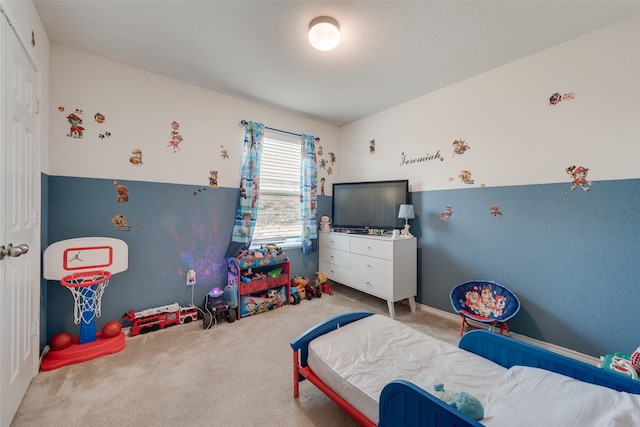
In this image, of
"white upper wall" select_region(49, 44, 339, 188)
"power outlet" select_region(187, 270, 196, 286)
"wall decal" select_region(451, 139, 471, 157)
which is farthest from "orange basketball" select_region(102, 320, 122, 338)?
"wall decal" select_region(451, 139, 471, 157)

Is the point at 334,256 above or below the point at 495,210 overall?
below

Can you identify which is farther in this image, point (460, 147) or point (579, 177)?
point (460, 147)

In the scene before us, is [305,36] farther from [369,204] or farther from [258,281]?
[258,281]

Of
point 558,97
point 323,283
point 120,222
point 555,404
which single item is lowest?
point 323,283

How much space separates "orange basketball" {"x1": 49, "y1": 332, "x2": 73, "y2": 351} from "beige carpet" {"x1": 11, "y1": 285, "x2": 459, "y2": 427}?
215 millimetres

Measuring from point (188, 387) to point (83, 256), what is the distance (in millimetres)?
1412

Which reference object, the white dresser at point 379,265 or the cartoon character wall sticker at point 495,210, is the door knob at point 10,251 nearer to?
the white dresser at point 379,265

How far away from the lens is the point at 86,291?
2.15 meters

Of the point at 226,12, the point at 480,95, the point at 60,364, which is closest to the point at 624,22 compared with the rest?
the point at 480,95

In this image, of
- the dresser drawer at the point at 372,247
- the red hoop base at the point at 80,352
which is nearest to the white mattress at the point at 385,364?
the dresser drawer at the point at 372,247

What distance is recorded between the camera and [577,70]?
2004 millimetres

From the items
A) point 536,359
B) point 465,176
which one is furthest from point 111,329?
point 465,176

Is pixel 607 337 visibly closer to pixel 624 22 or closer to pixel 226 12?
pixel 624 22

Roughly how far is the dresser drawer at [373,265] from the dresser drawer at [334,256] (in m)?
0.14
